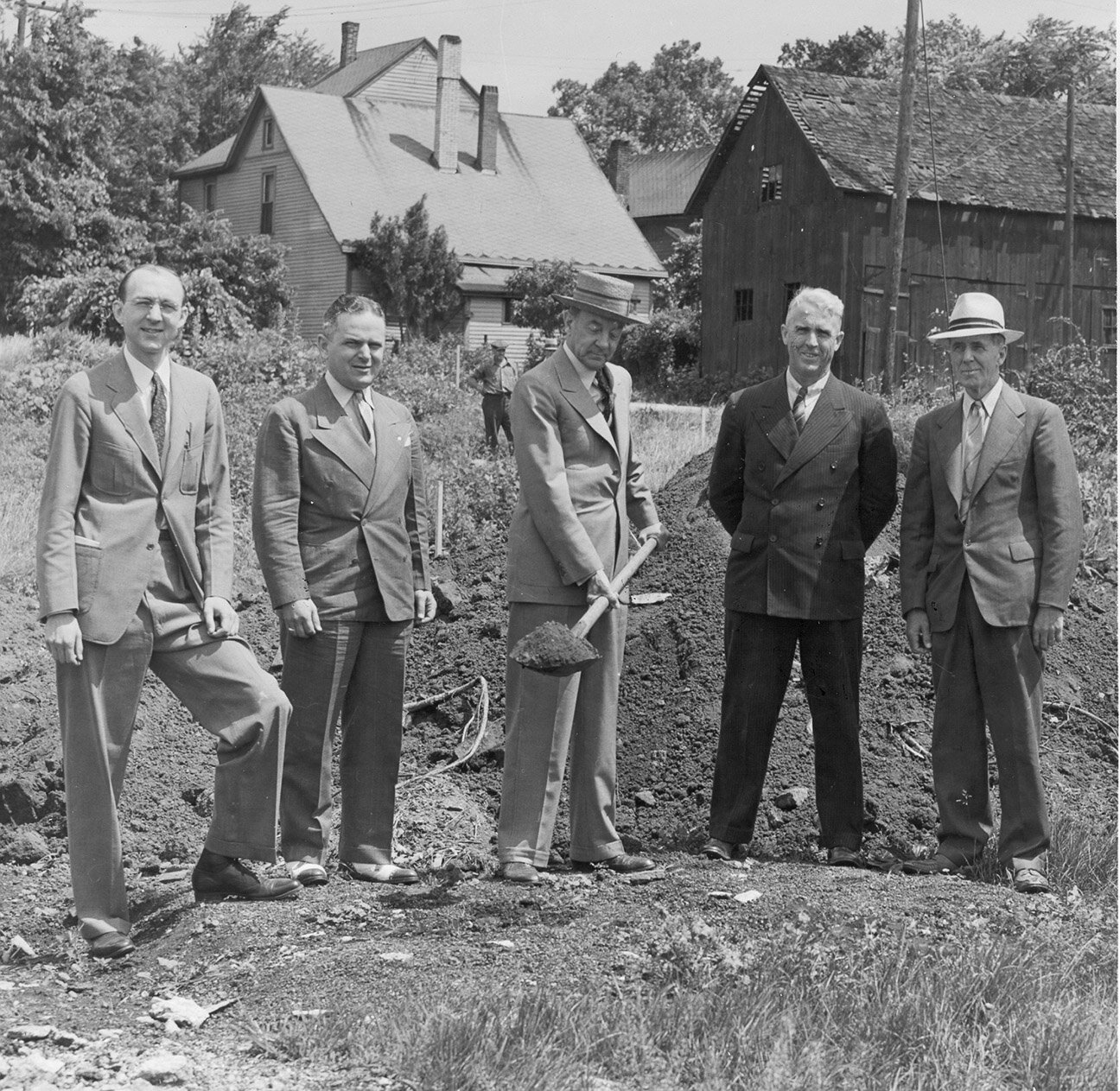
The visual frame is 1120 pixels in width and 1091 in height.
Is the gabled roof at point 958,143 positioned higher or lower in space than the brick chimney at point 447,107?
lower

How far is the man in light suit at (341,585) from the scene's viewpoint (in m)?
5.36

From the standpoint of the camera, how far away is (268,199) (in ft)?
137

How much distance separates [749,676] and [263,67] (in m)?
67.1

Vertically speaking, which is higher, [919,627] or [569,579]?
[569,579]

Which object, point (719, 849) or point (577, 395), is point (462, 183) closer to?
point (577, 395)

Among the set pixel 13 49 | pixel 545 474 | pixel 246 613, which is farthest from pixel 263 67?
pixel 545 474

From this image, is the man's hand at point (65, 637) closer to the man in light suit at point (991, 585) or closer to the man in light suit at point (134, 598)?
the man in light suit at point (134, 598)

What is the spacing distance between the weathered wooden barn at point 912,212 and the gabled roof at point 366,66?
60.4 feet

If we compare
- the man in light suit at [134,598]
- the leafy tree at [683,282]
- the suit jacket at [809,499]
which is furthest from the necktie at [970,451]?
the leafy tree at [683,282]

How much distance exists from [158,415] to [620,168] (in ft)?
190

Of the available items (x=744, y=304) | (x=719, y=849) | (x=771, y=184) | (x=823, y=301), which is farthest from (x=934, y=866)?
(x=744, y=304)

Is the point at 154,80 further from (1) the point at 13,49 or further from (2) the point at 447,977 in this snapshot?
(2) the point at 447,977

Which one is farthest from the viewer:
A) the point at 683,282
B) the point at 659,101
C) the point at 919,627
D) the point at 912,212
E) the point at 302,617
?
the point at 659,101

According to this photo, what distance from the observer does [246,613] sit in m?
9.96
